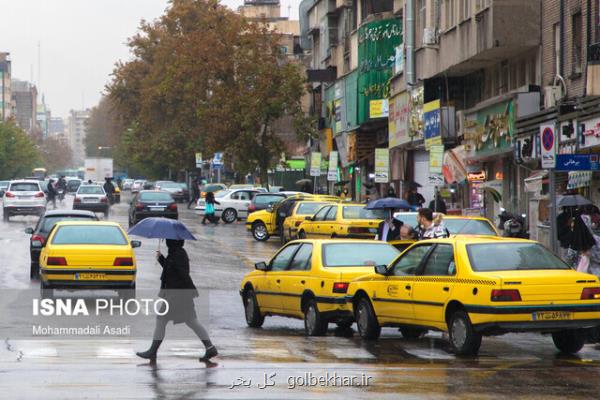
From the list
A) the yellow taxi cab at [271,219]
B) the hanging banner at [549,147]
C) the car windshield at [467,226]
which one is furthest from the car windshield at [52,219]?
the yellow taxi cab at [271,219]

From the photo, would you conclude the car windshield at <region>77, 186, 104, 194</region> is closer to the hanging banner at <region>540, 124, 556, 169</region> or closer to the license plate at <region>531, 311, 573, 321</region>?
the hanging banner at <region>540, 124, 556, 169</region>

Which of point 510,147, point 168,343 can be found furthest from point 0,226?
point 168,343

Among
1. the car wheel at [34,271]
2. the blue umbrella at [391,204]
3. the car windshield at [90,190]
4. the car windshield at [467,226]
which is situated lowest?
the car wheel at [34,271]

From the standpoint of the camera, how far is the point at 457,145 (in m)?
47.2

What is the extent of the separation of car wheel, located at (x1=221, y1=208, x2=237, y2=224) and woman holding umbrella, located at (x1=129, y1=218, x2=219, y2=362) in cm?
4434

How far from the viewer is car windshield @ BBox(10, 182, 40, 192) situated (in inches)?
2406

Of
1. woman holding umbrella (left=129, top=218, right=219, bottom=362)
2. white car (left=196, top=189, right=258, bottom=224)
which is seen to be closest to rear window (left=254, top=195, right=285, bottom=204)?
white car (left=196, top=189, right=258, bottom=224)

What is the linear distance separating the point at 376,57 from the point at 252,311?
38456 mm

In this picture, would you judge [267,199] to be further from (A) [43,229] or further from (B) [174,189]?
(B) [174,189]

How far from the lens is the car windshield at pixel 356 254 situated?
19594 millimetres

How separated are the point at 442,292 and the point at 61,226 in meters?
10.4

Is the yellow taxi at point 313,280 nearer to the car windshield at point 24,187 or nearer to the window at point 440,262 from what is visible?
the window at point 440,262

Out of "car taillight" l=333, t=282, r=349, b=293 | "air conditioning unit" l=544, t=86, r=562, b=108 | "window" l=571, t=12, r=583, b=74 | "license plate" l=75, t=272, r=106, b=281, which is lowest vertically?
"license plate" l=75, t=272, r=106, b=281

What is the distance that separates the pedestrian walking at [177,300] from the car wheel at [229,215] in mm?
44515
